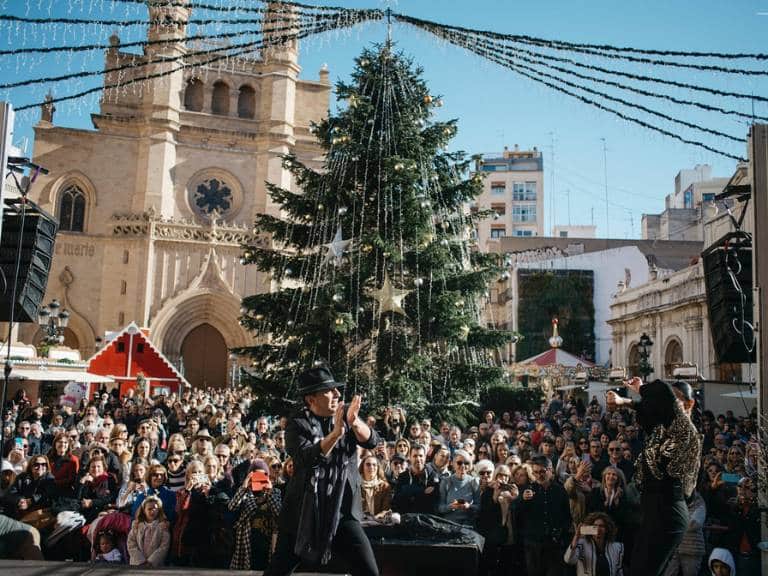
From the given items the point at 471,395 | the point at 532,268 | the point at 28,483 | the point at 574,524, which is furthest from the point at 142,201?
the point at 574,524

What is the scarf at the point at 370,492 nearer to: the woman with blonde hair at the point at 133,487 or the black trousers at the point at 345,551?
the woman with blonde hair at the point at 133,487

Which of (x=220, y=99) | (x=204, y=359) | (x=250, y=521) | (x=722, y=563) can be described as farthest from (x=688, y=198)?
(x=250, y=521)

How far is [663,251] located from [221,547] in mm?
42072

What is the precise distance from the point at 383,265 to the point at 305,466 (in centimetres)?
992

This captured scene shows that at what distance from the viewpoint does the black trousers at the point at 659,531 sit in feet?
15.0

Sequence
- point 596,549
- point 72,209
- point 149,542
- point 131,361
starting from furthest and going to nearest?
1. point 72,209
2. point 131,361
3. point 149,542
4. point 596,549

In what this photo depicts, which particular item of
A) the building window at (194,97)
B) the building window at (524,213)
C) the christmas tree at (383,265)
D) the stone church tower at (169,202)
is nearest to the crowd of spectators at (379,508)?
the christmas tree at (383,265)

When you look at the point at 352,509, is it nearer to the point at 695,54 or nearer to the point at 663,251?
the point at 695,54

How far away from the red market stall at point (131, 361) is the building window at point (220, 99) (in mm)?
19308

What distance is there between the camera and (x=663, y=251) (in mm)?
44531

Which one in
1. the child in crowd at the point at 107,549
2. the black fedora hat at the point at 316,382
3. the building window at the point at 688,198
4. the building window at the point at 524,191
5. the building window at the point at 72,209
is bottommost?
the child in crowd at the point at 107,549

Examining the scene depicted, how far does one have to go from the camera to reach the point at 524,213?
62438 millimetres

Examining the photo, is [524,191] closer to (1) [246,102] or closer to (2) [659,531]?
(1) [246,102]

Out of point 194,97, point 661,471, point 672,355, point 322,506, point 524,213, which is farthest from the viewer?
point 524,213
